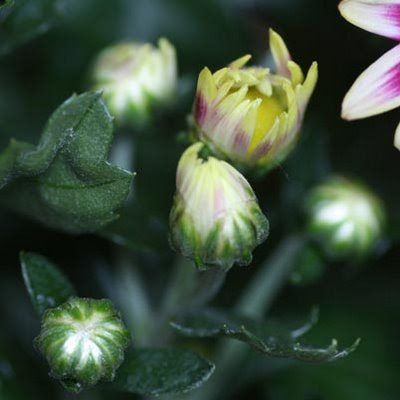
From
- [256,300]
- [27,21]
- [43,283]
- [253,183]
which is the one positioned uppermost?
[27,21]

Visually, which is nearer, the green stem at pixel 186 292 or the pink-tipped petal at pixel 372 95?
the pink-tipped petal at pixel 372 95

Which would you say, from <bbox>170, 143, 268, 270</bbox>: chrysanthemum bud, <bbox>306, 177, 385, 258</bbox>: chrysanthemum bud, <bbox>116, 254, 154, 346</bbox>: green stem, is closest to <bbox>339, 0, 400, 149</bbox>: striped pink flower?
<bbox>170, 143, 268, 270</bbox>: chrysanthemum bud

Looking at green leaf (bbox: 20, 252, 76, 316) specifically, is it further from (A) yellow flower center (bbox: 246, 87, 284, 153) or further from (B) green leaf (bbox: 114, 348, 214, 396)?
(A) yellow flower center (bbox: 246, 87, 284, 153)

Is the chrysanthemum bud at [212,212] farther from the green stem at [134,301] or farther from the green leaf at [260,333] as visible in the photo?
the green stem at [134,301]

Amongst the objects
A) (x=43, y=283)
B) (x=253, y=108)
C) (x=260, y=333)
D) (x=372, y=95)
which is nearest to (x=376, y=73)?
(x=372, y=95)

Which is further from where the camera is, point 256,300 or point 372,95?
point 256,300

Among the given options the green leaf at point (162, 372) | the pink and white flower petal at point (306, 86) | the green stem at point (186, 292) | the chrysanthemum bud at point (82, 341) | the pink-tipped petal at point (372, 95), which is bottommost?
the green stem at point (186, 292)

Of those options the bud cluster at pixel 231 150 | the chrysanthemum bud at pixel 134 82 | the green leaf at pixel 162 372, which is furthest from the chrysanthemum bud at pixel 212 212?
the chrysanthemum bud at pixel 134 82

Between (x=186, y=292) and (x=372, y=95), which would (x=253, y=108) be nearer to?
(x=372, y=95)
